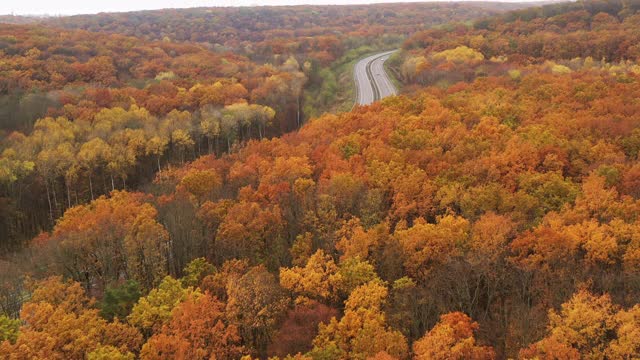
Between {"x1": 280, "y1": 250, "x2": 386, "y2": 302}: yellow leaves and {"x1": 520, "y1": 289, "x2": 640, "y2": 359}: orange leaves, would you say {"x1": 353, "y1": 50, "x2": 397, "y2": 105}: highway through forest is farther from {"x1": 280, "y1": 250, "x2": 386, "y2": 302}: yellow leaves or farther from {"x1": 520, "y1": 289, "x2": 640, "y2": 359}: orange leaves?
{"x1": 520, "y1": 289, "x2": 640, "y2": 359}: orange leaves

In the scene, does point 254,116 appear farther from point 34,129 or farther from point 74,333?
point 74,333

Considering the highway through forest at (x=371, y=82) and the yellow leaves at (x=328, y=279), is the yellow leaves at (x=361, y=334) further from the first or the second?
the highway through forest at (x=371, y=82)

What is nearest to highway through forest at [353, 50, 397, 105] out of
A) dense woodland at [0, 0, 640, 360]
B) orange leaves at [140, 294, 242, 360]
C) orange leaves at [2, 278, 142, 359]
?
dense woodland at [0, 0, 640, 360]

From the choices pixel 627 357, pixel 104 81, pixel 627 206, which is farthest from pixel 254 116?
pixel 627 357

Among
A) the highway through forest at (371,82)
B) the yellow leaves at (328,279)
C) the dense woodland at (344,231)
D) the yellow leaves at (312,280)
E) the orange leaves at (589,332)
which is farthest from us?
the highway through forest at (371,82)

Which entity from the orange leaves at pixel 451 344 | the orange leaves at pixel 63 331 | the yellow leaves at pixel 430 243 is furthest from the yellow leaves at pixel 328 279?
the orange leaves at pixel 63 331

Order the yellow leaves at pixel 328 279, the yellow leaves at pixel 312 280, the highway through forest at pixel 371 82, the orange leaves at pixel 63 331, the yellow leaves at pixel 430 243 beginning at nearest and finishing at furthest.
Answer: the orange leaves at pixel 63 331 → the yellow leaves at pixel 312 280 → the yellow leaves at pixel 328 279 → the yellow leaves at pixel 430 243 → the highway through forest at pixel 371 82
